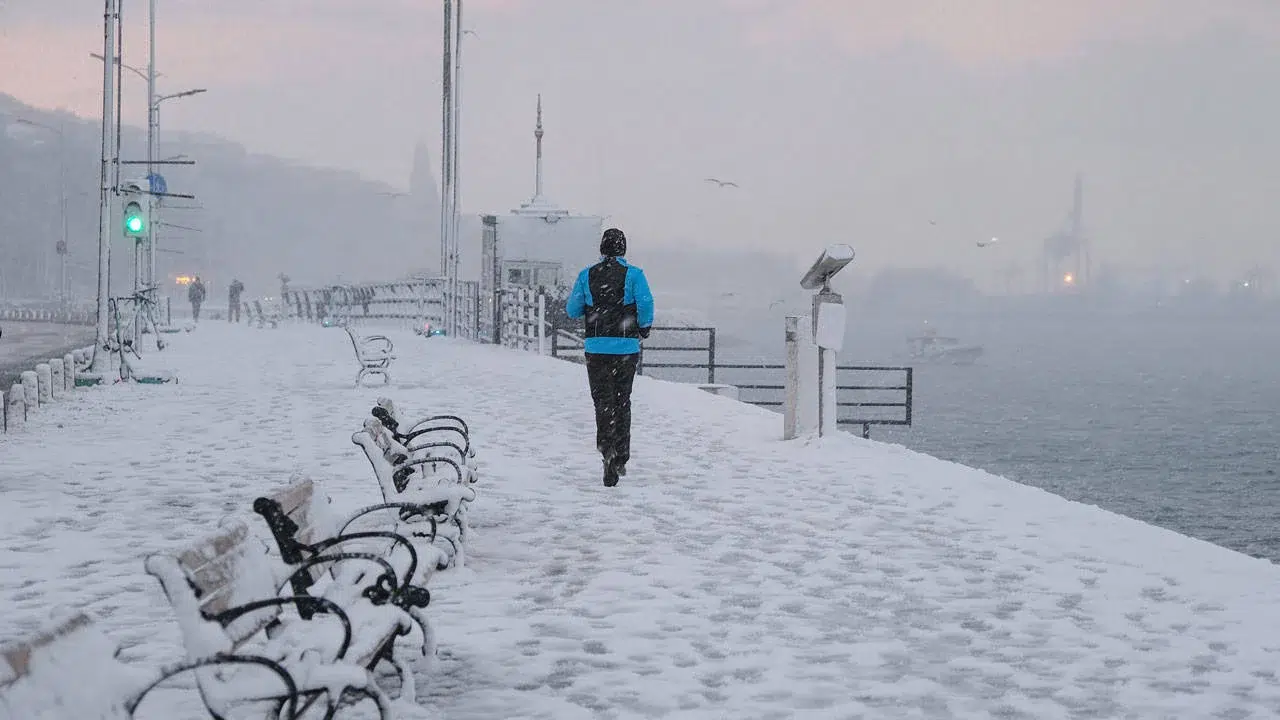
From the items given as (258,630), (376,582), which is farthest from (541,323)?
(258,630)

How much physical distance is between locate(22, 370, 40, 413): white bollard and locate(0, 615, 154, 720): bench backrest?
14.0 m

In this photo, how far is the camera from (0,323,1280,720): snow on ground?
5977 millimetres

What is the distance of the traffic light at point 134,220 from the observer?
21891 millimetres

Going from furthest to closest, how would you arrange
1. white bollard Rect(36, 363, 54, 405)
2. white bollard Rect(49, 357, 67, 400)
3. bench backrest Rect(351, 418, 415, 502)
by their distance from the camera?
1. white bollard Rect(49, 357, 67, 400)
2. white bollard Rect(36, 363, 54, 405)
3. bench backrest Rect(351, 418, 415, 502)

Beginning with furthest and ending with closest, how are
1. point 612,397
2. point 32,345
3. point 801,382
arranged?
point 32,345 → point 801,382 → point 612,397

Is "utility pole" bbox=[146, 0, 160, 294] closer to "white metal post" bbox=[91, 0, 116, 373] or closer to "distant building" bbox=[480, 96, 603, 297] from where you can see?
"distant building" bbox=[480, 96, 603, 297]

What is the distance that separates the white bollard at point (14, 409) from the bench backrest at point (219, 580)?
11.4 m

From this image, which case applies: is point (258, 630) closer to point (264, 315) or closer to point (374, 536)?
point (374, 536)

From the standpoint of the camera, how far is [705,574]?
831cm

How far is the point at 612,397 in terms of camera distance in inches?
457

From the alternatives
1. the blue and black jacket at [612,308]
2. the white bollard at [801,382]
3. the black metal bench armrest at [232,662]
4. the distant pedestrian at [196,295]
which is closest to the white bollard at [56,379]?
the white bollard at [801,382]

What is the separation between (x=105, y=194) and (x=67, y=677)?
766 inches

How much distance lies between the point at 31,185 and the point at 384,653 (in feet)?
657

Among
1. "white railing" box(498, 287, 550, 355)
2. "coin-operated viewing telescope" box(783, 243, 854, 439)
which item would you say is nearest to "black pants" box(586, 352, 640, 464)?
"coin-operated viewing telescope" box(783, 243, 854, 439)
